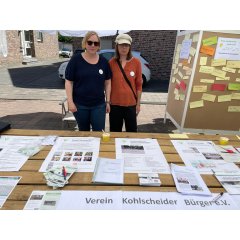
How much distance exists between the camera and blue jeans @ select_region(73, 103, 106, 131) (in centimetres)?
283

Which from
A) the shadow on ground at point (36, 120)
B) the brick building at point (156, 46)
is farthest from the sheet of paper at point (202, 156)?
the brick building at point (156, 46)

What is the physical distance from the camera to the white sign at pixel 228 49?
3332 mm

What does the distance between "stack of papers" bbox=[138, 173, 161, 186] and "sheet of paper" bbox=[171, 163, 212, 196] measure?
124 millimetres

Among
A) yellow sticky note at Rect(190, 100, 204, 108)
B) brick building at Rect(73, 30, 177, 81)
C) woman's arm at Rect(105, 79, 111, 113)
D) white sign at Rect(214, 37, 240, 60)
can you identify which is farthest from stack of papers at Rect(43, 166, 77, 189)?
brick building at Rect(73, 30, 177, 81)

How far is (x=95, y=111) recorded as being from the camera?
2852 millimetres

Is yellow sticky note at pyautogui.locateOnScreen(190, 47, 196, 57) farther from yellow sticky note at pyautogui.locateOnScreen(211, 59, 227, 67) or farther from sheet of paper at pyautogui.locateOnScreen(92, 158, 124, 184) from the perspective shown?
sheet of paper at pyautogui.locateOnScreen(92, 158, 124, 184)

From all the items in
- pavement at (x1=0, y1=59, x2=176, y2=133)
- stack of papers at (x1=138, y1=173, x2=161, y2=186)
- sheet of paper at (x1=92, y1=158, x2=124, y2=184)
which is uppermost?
stack of papers at (x1=138, y1=173, x2=161, y2=186)

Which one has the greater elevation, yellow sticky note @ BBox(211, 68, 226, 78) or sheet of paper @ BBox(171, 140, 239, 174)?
yellow sticky note @ BBox(211, 68, 226, 78)

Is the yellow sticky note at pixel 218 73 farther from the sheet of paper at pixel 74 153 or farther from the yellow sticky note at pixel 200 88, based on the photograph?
the sheet of paper at pixel 74 153

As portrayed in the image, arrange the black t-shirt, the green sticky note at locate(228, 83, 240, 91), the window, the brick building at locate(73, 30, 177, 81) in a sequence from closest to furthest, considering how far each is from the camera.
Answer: the black t-shirt
the green sticky note at locate(228, 83, 240, 91)
the brick building at locate(73, 30, 177, 81)
the window

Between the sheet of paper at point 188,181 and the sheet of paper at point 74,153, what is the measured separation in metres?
0.60

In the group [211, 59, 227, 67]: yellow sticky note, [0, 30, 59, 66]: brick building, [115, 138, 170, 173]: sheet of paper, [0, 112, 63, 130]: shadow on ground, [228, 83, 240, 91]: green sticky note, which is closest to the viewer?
[115, 138, 170, 173]: sheet of paper

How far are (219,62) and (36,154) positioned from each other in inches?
116
